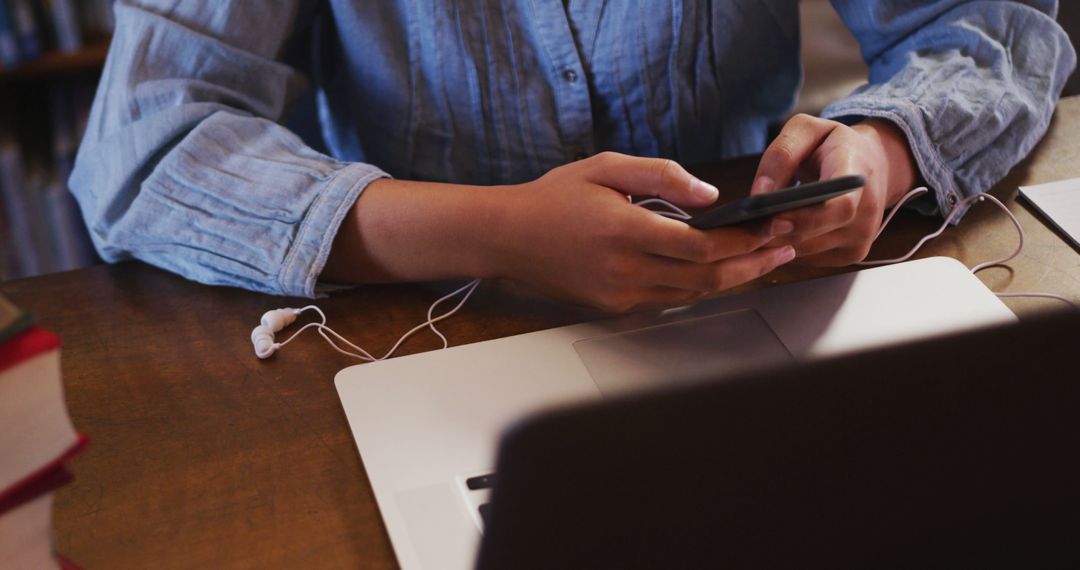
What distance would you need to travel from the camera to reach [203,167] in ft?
2.53

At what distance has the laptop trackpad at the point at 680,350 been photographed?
0.66 m

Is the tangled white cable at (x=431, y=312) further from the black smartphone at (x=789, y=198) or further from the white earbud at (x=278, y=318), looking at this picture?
the black smartphone at (x=789, y=198)

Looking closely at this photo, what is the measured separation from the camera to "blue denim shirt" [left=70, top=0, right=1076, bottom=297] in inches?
30.2

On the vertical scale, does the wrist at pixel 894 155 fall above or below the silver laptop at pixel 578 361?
above

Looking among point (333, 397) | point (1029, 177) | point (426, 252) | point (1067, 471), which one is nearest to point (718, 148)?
point (1029, 177)

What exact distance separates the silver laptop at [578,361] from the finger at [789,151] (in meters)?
Answer: 0.08

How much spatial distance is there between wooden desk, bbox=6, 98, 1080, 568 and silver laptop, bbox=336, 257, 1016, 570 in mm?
25

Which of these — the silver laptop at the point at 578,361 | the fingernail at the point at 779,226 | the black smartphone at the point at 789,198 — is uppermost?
the black smartphone at the point at 789,198

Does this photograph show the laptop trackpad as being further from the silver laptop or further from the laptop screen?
the laptop screen

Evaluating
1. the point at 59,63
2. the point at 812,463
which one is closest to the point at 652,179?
the point at 812,463

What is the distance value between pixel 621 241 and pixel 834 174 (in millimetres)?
168

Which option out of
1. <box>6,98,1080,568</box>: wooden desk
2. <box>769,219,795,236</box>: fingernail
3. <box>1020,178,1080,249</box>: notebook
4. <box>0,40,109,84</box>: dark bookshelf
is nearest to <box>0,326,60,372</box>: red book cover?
<box>6,98,1080,568</box>: wooden desk

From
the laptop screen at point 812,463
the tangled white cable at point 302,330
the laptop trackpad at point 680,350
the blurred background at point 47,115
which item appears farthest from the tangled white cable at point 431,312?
the blurred background at point 47,115

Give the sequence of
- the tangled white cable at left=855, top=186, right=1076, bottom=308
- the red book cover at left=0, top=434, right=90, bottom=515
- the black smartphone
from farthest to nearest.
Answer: the tangled white cable at left=855, top=186, right=1076, bottom=308, the black smartphone, the red book cover at left=0, top=434, right=90, bottom=515
